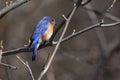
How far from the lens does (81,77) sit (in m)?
9.14

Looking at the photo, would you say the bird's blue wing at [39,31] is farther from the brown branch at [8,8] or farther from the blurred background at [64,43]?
the blurred background at [64,43]

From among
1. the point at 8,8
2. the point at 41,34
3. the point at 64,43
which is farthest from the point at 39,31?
the point at 64,43

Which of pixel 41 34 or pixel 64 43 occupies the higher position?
pixel 41 34

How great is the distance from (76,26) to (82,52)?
1.01 meters

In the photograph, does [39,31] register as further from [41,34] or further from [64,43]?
[64,43]

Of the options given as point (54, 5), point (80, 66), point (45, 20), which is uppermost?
point (45, 20)

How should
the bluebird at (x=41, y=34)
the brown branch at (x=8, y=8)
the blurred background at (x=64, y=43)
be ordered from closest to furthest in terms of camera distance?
the brown branch at (x=8, y=8) → the bluebird at (x=41, y=34) → the blurred background at (x=64, y=43)

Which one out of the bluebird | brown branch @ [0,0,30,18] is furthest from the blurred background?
brown branch @ [0,0,30,18]

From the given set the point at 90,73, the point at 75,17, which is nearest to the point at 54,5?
the point at 75,17

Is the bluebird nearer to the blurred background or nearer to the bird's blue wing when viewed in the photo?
the bird's blue wing

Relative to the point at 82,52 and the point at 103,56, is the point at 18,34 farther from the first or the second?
the point at 103,56

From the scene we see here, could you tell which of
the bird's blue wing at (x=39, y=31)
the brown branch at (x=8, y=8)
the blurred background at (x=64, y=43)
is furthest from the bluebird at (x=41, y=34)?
the blurred background at (x=64, y=43)

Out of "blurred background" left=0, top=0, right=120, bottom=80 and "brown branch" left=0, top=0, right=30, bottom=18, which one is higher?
"brown branch" left=0, top=0, right=30, bottom=18

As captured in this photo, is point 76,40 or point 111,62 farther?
point 76,40
